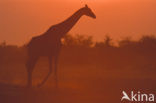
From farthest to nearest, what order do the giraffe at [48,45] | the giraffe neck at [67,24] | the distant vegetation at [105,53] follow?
the distant vegetation at [105,53] → the giraffe neck at [67,24] → the giraffe at [48,45]

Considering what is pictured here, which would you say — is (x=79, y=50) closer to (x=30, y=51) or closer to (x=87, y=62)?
(x=87, y=62)

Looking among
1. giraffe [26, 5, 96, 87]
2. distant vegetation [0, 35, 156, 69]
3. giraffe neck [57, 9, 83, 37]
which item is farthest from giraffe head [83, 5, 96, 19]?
distant vegetation [0, 35, 156, 69]

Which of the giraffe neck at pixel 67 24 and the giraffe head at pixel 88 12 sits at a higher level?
the giraffe head at pixel 88 12

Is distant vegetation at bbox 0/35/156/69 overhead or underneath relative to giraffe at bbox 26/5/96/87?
overhead

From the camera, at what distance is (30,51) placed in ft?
45.8

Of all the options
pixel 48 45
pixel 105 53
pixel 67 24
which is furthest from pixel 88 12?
pixel 105 53

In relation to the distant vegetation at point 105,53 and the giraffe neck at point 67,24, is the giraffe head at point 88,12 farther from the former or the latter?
the distant vegetation at point 105,53

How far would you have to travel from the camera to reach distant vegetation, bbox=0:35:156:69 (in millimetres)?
27062

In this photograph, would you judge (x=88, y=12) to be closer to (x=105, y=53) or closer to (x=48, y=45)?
(x=48, y=45)

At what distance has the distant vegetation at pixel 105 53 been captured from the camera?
27062 millimetres

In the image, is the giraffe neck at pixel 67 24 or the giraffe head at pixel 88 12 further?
the giraffe head at pixel 88 12

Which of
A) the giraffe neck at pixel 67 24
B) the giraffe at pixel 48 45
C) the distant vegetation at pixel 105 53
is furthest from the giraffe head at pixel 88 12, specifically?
the distant vegetation at pixel 105 53

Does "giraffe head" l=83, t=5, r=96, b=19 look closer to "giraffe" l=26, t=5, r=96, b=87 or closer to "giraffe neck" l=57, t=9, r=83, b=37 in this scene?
"giraffe neck" l=57, t=9, r=83, b=37

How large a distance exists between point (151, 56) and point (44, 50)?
48.2ft
